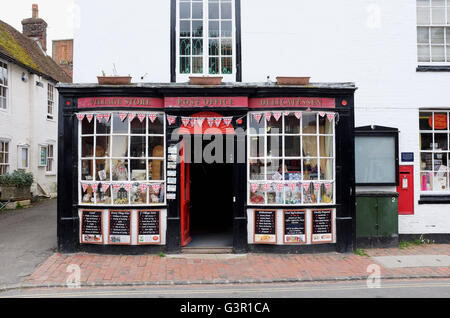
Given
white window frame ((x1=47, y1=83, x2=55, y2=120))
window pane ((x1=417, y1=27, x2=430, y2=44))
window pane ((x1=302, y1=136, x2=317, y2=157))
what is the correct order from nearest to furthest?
1. window pane ((x1=302, y1=136, x2=317, y2=157))
2. window pane ((x1=417, y1=27, x2=430, y2=44))
3. white window frame ((x1=47, y1=83, x2=55, y2=120))

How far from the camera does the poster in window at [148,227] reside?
810 cm

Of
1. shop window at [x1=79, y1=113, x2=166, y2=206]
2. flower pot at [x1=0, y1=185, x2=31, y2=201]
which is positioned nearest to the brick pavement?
shop window at [x1=79, y1=113, x2=166, y2=206]

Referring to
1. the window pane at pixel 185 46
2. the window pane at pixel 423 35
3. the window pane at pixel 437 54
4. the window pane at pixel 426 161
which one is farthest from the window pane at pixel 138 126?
the window pane at pixel 437 54

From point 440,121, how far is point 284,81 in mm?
4773

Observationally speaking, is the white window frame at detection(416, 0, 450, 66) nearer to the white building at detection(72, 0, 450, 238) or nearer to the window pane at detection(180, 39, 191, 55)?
the white building at detection(72, 0, 450, 238)

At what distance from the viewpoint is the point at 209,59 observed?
29.2ft

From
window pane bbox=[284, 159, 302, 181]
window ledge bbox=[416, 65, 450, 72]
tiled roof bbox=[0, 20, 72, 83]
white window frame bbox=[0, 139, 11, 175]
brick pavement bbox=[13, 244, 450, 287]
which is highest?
tiled roof bbox=[0, 20, 72, 83]

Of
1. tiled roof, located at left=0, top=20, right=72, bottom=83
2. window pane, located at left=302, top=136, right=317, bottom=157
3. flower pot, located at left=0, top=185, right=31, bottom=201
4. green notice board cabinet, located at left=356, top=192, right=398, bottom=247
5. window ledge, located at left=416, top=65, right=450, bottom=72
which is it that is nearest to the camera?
window pane, located at left=302, top=136, right=317, bottom=157

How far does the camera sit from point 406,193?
30.3 feet

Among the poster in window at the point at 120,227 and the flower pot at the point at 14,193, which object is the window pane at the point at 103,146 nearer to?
the poster in window at the point at 120,227

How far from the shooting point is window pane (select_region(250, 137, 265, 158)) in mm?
8477

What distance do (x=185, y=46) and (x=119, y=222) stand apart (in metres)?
4.68
